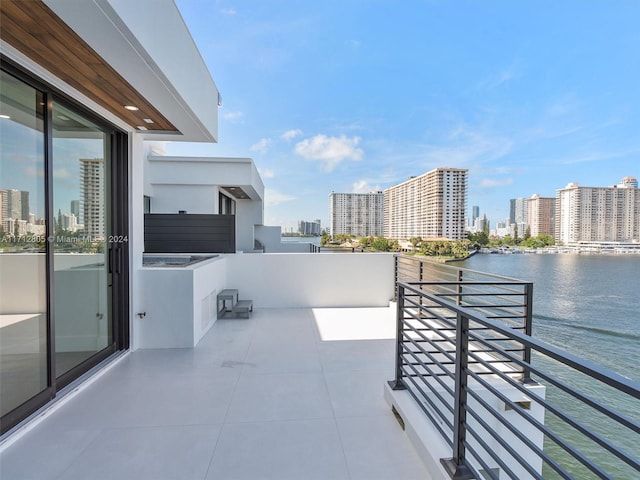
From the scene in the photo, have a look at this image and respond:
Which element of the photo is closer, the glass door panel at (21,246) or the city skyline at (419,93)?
the glass door panel at (21,246)

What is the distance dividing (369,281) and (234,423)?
145 inches

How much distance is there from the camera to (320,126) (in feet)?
78.2

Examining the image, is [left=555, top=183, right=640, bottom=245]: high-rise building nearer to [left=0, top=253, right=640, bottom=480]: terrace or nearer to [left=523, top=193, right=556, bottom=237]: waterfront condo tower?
[left=523, top=193, right=556, bottom=237]: waterfront condo tower

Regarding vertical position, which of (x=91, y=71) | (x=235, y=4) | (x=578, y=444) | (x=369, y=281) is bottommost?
(x=578, y=444)

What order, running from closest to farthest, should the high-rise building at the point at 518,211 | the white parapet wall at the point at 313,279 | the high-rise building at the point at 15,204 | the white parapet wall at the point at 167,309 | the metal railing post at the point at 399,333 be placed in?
the high-rise building at the point at 15,204 < the metal railing post at the point at 399,333 < the white parapet wall at the point at 167,309 < the white parapet wall at the point at 313,279 < the high-rise building at the point at 518,211

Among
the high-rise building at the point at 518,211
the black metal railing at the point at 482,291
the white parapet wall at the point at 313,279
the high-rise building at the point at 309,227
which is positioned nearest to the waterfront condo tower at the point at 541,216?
A: the high-rise building at the point at 518,211

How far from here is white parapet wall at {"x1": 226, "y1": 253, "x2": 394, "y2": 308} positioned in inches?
207

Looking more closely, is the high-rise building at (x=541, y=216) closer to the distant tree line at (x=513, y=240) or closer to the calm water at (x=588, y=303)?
the distant tree line at (x=513, y=240)

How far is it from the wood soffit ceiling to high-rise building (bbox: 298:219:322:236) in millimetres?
27428

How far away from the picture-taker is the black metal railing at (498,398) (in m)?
0.84

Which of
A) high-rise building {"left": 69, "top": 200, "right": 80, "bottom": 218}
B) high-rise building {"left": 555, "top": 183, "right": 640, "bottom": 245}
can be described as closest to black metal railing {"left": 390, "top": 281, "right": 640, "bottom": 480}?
high-rise building {"left": 69, "top": 200, "right": 80, "bottom": 218}

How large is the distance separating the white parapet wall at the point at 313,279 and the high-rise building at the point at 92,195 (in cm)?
237

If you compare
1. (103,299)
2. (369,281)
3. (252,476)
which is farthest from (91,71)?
(369,281)

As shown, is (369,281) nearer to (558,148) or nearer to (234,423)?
(234,423)
